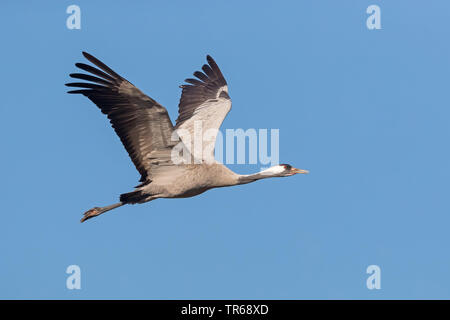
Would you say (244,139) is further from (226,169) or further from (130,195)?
(130,195)

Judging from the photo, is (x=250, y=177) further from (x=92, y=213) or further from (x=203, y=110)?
(x=92, y=213)

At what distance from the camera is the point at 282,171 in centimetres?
1223

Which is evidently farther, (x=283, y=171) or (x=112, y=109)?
(x=283, y=171)

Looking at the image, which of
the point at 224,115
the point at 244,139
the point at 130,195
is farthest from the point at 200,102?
the point at 130,195

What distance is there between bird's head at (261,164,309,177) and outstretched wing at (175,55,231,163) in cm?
94

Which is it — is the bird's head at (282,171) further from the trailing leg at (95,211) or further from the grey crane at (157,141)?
the trailing leg at (95,211)

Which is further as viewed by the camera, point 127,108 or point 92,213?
point 92,213

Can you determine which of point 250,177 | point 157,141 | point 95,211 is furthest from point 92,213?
point 250,177

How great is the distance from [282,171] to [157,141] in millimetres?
2101

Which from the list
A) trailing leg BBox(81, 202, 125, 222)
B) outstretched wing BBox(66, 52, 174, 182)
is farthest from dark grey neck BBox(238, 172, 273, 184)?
trailing leg BBox(81, 202, 125, 222)

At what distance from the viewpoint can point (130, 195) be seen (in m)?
11.7

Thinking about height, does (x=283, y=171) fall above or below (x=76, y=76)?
below

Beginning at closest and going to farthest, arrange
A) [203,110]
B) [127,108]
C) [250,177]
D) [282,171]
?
[127,108] → [250,177] → [282,171] → [203,110]
